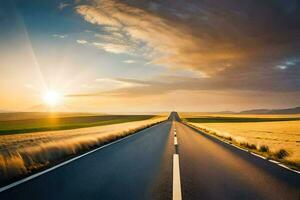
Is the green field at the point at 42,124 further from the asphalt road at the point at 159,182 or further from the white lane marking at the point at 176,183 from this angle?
the white lane marking at the point at 176,183

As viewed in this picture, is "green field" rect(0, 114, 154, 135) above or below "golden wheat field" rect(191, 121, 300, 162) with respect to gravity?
above

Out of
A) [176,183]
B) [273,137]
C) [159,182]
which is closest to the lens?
[176,183]

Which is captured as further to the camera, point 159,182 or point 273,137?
point 273,137

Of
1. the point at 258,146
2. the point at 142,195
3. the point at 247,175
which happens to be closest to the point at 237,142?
the point at 258,146

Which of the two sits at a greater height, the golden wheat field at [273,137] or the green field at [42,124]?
the green field at [42,124]

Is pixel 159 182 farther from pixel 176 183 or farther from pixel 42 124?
pixel 42 124

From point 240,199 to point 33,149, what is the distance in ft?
28.6

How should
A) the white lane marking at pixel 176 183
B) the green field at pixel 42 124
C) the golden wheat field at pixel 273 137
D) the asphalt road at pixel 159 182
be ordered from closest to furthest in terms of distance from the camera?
the white lane marking at pixel 176 183, the asphalt road at pixel 159 182, the golden wheat field at pixel 273 137, the green field at pixel 42 124

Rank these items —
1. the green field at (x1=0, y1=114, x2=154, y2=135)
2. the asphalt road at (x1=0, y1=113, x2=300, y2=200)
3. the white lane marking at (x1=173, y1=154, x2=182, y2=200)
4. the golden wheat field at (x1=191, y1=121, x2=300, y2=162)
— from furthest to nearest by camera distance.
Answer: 1. the green field at (x1=0, y1=114, x2=154, y2=135)
2. the golden wheat field at (x1=191, y1=121, x2=300, y2=162)
3. the asphalt road at (x1=0, y1=113, x2=300, y2=200)
4. the white lane marking at (x1=173, y1=154, x2=182, y2=200)

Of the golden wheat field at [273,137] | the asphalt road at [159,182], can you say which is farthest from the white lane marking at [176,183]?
the golden wheat field at [273,137]

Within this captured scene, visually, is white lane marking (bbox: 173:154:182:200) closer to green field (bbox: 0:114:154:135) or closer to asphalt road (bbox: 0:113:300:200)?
asphalt road (bbox: 0:113:300:200)

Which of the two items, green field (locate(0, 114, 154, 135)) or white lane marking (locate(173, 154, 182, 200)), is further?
green field (locate(0, 114, 154, 135))

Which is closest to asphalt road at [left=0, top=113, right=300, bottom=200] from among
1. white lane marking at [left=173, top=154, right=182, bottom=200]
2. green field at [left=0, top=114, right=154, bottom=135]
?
white lane marking at [left=173, top=154, right=182, bottom=200]

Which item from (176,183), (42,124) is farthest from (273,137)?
(42,124)
